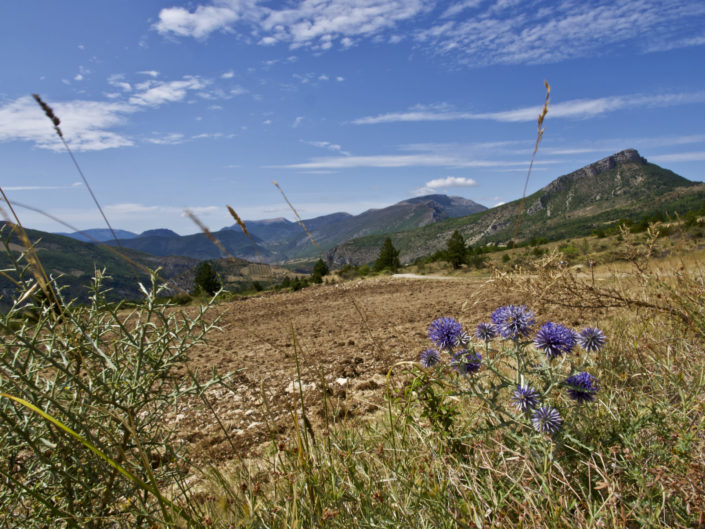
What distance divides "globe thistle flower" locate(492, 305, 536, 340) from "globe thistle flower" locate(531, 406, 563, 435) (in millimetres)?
417

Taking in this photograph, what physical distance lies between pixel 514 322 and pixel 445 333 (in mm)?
380

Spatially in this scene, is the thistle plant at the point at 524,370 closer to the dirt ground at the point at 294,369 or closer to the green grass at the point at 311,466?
the green grass at the point at 311,466

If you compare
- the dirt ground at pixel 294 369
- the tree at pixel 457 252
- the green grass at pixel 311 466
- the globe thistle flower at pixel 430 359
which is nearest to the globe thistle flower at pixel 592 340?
the green grass at pixel 311 466

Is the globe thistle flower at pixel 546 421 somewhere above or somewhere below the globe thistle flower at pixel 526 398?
below

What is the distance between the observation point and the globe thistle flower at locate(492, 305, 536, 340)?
80.3 inches

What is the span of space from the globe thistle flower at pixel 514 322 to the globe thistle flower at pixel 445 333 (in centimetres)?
23

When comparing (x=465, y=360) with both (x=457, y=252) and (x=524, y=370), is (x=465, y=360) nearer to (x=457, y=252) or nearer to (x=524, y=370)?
(x=524, y=370)

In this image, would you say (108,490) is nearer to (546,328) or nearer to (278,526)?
(278,526)

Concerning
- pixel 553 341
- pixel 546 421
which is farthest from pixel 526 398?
pixel 553 341

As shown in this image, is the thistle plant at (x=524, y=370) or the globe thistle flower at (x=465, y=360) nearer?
the thistle plant at (x=524, y=370)

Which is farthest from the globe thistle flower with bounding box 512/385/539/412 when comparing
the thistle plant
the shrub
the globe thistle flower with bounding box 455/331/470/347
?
the shrub

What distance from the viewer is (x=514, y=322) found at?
6.73ft

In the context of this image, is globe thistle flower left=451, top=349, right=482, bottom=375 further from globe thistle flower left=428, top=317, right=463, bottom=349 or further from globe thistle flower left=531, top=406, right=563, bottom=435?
globe thistle flower left=531, top=406, right=563, bottom=435

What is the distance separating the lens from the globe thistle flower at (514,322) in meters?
2.04
